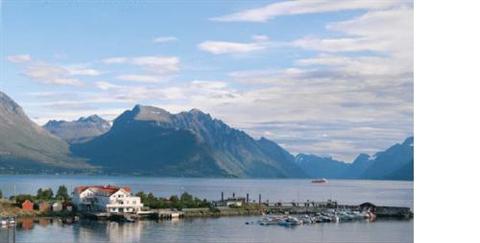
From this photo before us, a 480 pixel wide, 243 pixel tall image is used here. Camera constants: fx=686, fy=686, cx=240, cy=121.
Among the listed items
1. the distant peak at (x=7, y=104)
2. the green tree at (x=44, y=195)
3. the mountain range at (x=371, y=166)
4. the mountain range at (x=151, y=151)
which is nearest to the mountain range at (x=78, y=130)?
the mountain range at (x=151, y=151)

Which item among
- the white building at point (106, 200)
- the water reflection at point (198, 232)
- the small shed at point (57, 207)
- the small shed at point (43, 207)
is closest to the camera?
the water reflection at point (198, 232)

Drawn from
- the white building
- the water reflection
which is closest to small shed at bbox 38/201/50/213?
the water reflection

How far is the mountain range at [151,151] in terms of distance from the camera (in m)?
20.3

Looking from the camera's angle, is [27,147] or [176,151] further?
[27,147]

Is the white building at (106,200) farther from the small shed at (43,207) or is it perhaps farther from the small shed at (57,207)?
the small shed at (43,207)

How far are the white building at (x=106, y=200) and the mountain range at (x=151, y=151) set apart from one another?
23.9 feet

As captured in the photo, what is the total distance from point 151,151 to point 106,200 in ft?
35.5

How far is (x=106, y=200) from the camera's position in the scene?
413 inches

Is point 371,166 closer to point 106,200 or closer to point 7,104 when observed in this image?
point 7,104

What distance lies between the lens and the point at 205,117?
15930mm

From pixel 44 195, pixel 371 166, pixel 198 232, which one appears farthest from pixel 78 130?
pixel 198 232

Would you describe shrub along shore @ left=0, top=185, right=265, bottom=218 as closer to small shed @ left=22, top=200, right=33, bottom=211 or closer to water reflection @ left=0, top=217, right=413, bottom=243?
small shed @ left=22, top=200, right=33, bottom=211
